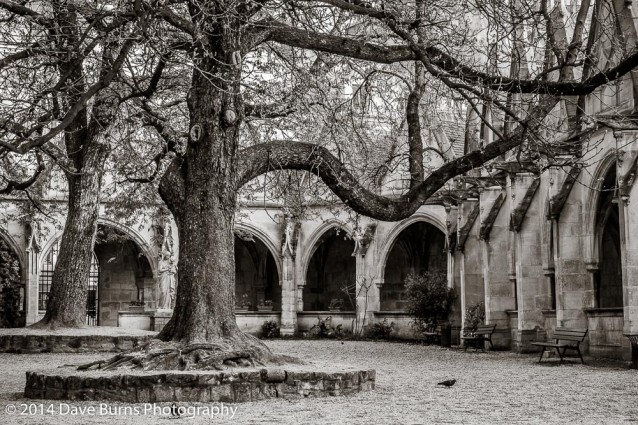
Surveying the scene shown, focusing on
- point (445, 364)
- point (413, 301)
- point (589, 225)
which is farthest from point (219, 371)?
point (413, 301)

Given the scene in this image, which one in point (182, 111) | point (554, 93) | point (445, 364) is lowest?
point (445, 364)

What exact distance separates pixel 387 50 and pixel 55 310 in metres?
9.49

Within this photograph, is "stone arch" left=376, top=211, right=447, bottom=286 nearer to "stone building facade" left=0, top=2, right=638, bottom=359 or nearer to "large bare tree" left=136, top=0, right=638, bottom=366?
"stone building facade" left=0, top=2, right=638, bottom=359

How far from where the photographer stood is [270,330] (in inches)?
1236

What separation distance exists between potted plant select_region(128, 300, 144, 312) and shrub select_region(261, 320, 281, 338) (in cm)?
400

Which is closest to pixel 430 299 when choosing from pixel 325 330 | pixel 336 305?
pixel 325 330

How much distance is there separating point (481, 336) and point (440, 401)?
1237 centimetres

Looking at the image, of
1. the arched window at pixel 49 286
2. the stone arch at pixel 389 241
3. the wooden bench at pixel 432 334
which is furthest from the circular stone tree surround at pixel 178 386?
the arched window at pixel 49 286

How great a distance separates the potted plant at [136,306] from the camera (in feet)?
101

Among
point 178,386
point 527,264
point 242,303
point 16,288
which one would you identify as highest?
point 527,264

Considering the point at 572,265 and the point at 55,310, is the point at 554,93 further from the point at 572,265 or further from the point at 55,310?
the point at 55,310

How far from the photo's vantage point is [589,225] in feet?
61.0

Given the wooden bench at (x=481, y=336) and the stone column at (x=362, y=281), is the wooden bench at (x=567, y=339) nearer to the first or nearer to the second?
the wooden bench at (x=481, y=336)

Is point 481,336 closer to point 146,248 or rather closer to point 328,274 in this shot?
point 146,248
